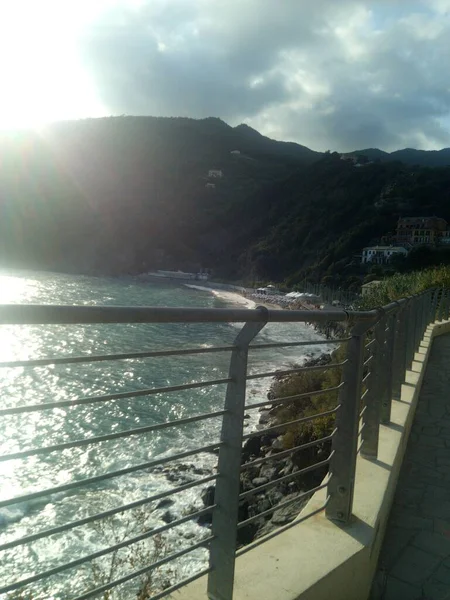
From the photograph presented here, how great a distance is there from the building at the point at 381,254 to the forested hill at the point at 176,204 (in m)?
4.38

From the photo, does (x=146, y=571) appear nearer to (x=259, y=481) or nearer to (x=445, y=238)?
(x=259, y=481)

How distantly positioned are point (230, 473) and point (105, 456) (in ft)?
43.4

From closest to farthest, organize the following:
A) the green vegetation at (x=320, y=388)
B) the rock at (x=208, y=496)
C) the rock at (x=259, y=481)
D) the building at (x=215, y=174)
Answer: the green vegetation at (x=320, y=388) < the rock at (x=259, y=481) < the rock at (x=208, y=496) < the building at (x=215, y=174)

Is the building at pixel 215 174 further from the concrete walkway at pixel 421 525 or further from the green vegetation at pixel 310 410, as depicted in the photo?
the concrete walkway at pixel 421 525

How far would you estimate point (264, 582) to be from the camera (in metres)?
2.10

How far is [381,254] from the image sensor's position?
78375 mm

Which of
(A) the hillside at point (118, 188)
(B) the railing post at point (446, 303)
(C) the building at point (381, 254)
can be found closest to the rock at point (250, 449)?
(B) the railing post at point (446, 303)

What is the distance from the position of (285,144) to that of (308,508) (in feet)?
604

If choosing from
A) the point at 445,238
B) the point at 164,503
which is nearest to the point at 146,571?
the point at 164,503

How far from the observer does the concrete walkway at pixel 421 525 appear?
2820 mm

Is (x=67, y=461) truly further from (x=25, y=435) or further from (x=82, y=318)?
(x=82, y=318)

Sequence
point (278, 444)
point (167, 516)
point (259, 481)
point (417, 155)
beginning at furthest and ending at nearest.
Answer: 1. point (417, 155)
2. point (278, 444)
3. point (259, 481)
4. point (167, 516)

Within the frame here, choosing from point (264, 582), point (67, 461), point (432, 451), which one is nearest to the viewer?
point (264, 582)

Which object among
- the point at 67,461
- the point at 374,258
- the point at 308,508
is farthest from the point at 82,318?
the point at 374,258
